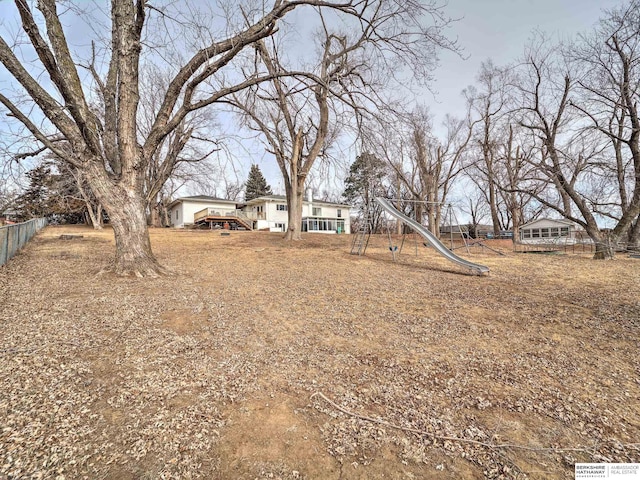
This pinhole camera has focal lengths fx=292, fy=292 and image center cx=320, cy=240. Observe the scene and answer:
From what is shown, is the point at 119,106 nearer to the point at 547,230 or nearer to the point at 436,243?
the point at 436,243

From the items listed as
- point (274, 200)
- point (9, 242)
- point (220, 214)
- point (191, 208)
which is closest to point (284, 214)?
point (274, 200)

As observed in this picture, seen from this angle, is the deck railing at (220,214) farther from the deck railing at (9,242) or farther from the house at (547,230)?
the house at (547,230)

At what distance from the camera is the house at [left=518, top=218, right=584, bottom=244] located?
2496 centimetres

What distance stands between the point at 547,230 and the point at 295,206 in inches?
1061

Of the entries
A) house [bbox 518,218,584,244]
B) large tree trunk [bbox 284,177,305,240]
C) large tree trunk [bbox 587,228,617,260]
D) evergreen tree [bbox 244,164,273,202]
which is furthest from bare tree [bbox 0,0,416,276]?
evergreen tree [bbox 244,164,273,202]

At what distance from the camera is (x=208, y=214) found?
90.5 ft

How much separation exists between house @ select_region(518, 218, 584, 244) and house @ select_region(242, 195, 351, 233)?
18.8m

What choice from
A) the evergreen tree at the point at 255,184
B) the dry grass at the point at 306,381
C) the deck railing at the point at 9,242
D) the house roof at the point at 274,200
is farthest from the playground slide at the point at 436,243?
the evergreen tree at the point at 255,184

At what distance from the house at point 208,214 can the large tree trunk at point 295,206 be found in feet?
53.1

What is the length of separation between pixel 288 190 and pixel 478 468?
1224cm

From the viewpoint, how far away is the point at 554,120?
38.1 feet

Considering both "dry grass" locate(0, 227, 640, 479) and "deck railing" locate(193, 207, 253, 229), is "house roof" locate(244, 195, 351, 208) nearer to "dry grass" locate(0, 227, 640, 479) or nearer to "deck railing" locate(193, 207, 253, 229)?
"deck railing" locate(193, 207, 253, 229)

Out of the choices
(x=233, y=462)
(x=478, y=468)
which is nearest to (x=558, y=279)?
(x=478, y=468)

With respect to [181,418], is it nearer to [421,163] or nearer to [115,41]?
[115,41]
